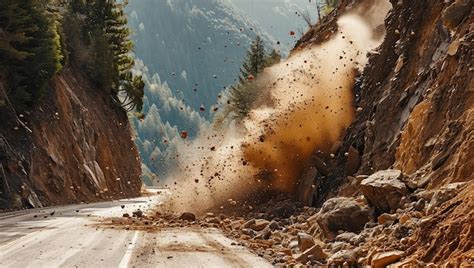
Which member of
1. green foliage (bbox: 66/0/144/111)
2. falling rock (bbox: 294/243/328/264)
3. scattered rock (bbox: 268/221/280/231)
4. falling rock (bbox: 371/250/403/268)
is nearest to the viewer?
falling rock (bbox: 371/250/403/268)

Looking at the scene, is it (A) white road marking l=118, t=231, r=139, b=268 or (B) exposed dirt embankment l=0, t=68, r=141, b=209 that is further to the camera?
(B) exposed dirt embankment l=0, t=68, r=141, b=209

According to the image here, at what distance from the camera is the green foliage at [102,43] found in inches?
2084

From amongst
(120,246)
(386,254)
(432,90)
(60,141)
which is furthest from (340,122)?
(60,141)

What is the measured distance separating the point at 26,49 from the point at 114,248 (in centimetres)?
2601

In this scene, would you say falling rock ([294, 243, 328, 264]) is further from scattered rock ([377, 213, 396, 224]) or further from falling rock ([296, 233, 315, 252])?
scattered rock ([377, 213, 396, 224])

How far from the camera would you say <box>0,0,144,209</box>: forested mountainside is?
32.5m

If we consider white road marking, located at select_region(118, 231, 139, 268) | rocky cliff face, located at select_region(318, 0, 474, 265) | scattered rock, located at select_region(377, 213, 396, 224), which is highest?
rocky cliff face, located at select_region(318, 0, 474, 265)

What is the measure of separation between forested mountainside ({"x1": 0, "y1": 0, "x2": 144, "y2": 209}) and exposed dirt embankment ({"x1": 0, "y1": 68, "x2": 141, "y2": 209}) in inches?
3.1

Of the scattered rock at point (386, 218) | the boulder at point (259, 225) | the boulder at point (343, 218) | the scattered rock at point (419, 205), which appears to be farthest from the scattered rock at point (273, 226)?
the scattered rock at point (419, 205)

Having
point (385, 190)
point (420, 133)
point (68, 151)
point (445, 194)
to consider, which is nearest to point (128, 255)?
point (385, 190)

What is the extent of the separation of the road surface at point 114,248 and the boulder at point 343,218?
79.4 inches

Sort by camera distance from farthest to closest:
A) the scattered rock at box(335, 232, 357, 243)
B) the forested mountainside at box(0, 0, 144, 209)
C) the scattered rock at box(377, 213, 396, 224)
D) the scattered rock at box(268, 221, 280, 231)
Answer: the forested mountainside at box(0, 0, 144, 209), the scattered rock at box(268, 221, 280, 231), the scattered rock at box(335, 232, 357, 243), the scattered rock at box(377, 213, 396, 224)

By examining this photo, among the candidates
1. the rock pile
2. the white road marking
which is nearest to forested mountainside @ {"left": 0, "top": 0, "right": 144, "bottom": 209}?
the white road marking

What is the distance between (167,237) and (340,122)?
33.8ft
